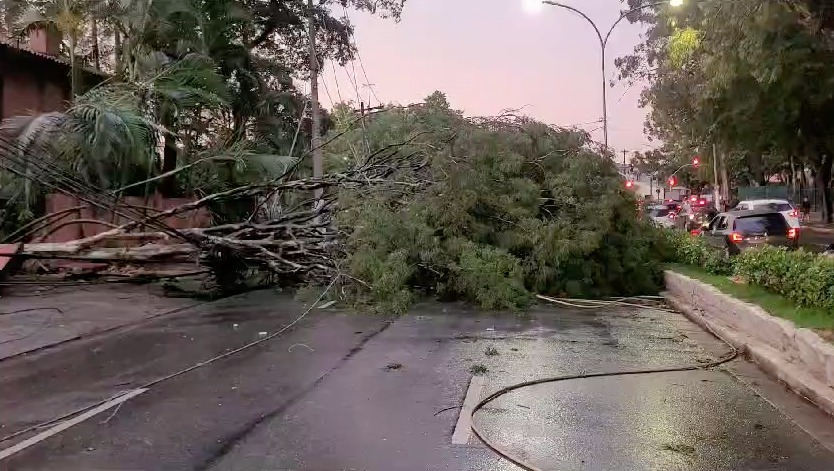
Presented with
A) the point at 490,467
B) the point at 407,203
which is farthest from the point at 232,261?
the point at 490,467

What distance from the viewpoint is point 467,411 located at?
20.9 ft

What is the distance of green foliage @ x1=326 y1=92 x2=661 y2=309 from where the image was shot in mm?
12922

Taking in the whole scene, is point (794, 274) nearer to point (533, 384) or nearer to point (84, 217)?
point (533, 384)

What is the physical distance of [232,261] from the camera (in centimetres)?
1520

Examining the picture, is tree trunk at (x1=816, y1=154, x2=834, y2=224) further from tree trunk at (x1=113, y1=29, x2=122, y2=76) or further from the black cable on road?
the black cable on road

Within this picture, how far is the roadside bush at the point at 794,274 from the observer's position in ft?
26.3

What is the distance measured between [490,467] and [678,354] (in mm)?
4761

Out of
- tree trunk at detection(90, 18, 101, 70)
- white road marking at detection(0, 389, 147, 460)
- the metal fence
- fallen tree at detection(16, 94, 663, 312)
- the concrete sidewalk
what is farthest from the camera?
the metal fence

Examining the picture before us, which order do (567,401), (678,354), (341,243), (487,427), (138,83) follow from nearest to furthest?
(487,427)
(567,401)
(678,354)
(341,243)
(138,83)

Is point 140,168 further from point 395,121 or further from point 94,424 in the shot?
point 94,424

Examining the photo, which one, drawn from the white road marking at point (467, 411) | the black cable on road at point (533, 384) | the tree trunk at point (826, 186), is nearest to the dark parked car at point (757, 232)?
the black cable on road at point (533, 384)

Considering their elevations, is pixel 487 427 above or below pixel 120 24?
below

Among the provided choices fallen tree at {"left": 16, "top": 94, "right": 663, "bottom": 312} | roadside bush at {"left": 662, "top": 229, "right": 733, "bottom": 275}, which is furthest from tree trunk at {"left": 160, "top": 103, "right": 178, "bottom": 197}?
roadside bush at {"left": 662, "top": 229, "right": 733, "bottom": 275}

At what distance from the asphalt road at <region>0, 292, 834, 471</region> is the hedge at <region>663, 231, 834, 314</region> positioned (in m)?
1.13
